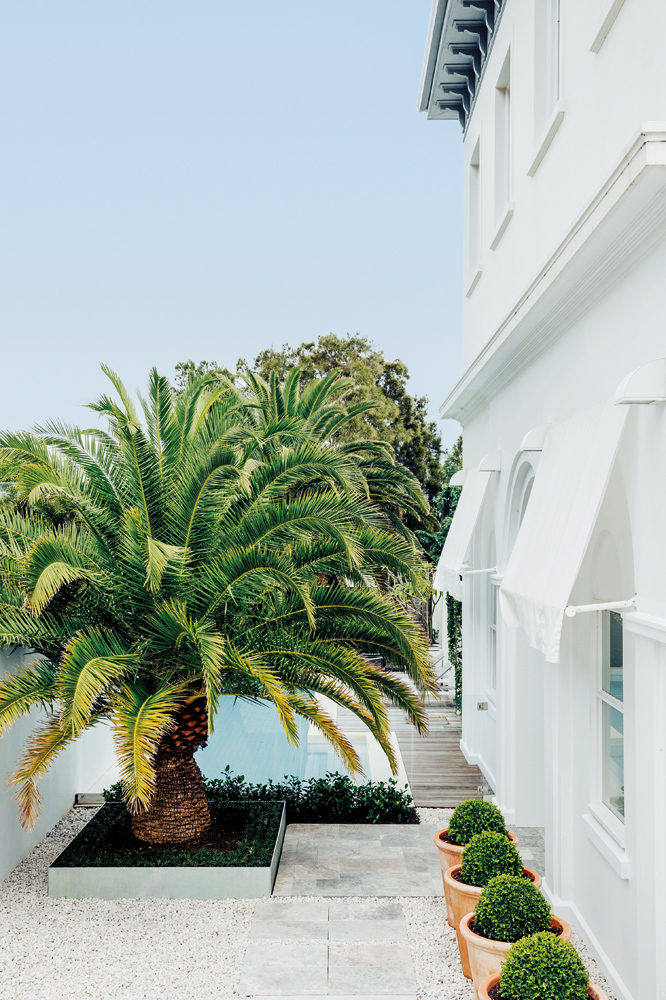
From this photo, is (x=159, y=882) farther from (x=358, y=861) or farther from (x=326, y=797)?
(x=326, y=797)

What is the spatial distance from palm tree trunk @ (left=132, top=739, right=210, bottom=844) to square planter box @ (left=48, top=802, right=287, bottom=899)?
52cm

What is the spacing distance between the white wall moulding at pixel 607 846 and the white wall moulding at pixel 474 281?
7057 mm

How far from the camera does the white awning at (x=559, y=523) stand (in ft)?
16.0

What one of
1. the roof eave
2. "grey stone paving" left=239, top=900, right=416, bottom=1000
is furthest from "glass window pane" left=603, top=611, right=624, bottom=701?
the roof eave

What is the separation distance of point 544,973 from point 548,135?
6.25 meters

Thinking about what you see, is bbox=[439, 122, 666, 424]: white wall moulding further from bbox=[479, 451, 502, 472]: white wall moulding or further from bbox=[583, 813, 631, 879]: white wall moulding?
bbox=[583, 813, 631, 879]: white wall moulding

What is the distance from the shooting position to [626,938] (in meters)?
5.09

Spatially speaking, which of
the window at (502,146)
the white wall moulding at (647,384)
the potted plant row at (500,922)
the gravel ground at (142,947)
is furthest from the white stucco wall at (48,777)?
the window at (502,146)

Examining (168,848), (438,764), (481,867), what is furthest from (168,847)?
(438,764)

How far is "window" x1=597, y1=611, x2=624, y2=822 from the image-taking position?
577 centimetres

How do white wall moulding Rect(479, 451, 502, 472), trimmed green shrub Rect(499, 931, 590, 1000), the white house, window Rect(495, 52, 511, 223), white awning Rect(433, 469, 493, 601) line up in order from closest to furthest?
1. trimmed green shrub Rect(499, 931, 590, 1000)
2. the white house
3. white wall moulding Rect(479, 451, 502, 472)
4. window Rect(495, 52, 511, 223)
5. white awning Rect(433, 469, 493, 601)

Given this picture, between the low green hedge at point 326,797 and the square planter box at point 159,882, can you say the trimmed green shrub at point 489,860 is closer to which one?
the square planter box at point 159,882

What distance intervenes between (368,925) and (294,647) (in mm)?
2277

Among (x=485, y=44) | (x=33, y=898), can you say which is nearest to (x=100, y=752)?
(x=33, y=898)
